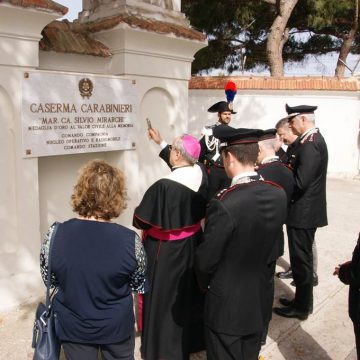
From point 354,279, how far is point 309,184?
4.69 ft

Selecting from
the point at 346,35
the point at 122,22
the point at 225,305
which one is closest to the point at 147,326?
the point at 225,305

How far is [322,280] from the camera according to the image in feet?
15.5

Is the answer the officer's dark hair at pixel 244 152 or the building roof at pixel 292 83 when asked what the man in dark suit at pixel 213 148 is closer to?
the officer's dark hair at pixel 244 152

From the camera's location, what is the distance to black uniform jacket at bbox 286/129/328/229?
3.57m

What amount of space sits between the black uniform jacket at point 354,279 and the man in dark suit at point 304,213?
1.25 meters

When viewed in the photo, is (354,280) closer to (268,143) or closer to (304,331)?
(268,143)

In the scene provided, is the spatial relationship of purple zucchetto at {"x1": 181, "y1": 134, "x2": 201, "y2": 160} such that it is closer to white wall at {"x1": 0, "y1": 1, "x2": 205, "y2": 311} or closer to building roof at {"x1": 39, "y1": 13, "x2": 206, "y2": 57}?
white wall at {"x1": 0, "y1": 1, "x2": 205, "y2": 311}

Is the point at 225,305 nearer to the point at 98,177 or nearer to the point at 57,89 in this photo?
the point at 98,177

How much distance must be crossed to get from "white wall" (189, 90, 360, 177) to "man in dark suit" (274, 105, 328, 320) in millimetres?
8318

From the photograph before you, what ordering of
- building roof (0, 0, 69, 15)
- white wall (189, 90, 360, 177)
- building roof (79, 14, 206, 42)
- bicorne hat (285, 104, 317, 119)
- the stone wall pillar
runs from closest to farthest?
1. building roof (0, 0, 69, 15)
2. the stone wall pillar
3. bicorne hat (285, 104, 317, 119)
4. building roof (79, 14, 206, 42)
5. white wall (189, 90, 360, 177)

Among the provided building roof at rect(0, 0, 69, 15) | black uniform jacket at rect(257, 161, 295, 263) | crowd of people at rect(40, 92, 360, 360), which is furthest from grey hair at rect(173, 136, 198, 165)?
building roof at rect(0, 0, 69, 15)

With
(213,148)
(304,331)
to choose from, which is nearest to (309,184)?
(304,331)

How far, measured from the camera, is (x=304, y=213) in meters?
3.69

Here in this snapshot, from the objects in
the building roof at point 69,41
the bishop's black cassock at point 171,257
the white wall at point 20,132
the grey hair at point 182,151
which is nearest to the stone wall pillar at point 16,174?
the white wall at point 20,132
